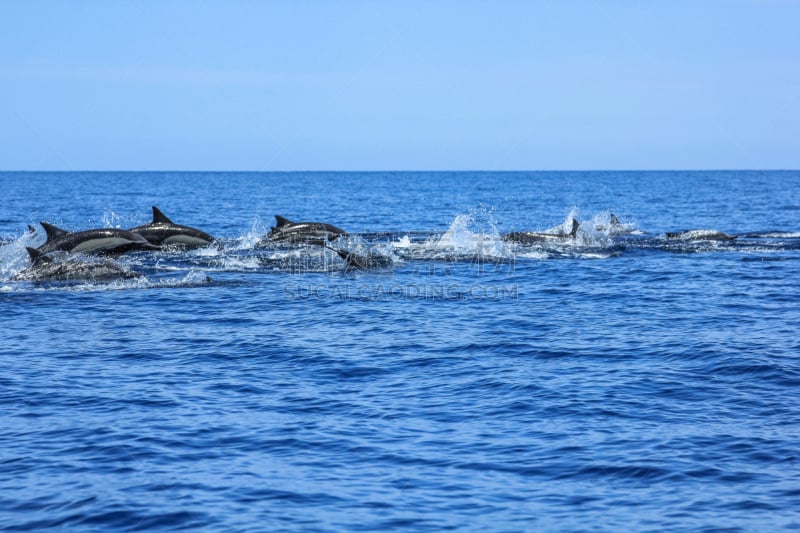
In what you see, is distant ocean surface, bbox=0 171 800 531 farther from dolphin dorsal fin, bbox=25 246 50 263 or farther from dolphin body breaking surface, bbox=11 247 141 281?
dolphin dorsal fin, bbox=25 246 50 263

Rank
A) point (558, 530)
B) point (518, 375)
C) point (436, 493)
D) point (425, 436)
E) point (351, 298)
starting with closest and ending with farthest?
point (558, 530)
point (436, 493)
point (425, 436)
point (518, 375)
point (351, 298)

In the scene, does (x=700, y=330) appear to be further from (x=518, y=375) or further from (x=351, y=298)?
(x=351, y=298)

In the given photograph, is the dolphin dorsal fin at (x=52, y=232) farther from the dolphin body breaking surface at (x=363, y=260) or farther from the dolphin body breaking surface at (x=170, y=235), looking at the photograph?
the dolphin body breaking surface at (x=363, y=260)

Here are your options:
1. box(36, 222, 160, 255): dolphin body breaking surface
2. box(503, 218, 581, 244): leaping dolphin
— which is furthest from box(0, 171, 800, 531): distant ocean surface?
box(503, 218, 581, 244): leaping dolphin

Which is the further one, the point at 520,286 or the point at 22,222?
the point at 22,222

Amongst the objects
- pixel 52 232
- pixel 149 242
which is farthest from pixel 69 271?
pixel 149 242

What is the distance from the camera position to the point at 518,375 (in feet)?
44.2

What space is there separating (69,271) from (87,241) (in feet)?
11.9

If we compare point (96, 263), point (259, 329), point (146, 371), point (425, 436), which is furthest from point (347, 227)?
point (425, 436)

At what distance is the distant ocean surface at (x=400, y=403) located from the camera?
8.52 metres

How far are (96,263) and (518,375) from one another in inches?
582

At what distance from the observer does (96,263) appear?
23.9m

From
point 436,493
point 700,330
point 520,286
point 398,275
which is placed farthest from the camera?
point 398,275

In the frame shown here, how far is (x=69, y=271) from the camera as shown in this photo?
2350 centimetres
